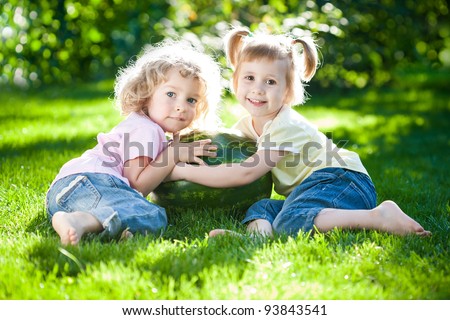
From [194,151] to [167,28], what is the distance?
458 centimetres

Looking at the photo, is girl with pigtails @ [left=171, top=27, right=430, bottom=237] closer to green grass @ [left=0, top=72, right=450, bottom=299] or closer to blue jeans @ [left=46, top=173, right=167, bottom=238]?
green grass @ [left=0, top=72, right=450, bottom=299]

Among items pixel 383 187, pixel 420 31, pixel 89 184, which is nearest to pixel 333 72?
pixel 420 31

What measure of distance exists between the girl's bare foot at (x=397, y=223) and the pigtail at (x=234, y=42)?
147 centimetres

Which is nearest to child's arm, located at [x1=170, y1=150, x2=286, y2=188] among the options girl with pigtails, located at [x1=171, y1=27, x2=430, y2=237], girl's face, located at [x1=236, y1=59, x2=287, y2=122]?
girl with pigtails, located at [x1=171, y1=27, x2=430, y2=237]

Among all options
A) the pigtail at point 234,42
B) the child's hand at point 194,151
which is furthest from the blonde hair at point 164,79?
the child's hand at point 194,151

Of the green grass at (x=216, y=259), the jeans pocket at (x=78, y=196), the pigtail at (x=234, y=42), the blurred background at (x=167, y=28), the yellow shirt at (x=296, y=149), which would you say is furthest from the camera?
the blurred background at (x=167, y=28)

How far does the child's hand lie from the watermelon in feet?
0.12

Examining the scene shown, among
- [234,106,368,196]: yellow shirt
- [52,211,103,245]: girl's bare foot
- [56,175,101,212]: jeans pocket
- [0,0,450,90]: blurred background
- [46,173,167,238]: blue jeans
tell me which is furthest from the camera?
[0,0,450,90]: blurred background

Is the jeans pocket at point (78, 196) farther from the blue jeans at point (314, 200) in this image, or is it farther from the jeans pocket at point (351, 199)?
the jeans pocket at point (351, 199)

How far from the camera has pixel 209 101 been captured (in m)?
4.22

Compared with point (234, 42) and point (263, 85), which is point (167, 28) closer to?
point (234, 42)

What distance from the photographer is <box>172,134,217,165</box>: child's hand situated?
3943mm

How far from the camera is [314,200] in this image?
3814 mm

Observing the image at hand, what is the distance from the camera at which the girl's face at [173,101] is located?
401 centimetres
